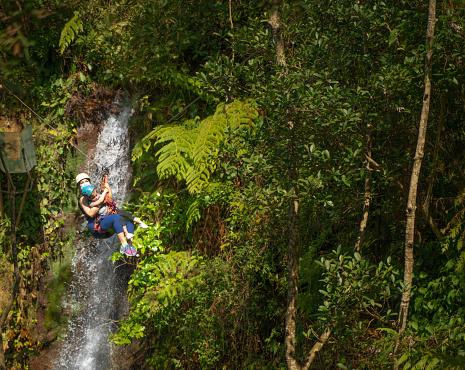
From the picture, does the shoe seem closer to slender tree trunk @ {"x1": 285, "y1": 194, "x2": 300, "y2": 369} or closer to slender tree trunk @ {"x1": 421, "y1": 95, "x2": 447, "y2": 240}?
slender tree trunk @ {"x1": 285, "y1": 194, "x2": 300, "y2": 369}

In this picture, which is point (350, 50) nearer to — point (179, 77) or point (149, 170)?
point (179, 77)

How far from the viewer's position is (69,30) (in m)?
8.00

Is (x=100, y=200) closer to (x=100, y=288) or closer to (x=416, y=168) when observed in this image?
(x=100, y=288)

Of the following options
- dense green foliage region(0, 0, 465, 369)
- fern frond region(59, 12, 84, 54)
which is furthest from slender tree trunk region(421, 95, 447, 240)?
fern frond region(59, 12, 84, 54)

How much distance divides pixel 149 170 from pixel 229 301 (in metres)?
2.98

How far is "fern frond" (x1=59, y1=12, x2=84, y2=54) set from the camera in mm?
7934

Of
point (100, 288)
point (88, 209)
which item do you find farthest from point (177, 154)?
point (100, 288)

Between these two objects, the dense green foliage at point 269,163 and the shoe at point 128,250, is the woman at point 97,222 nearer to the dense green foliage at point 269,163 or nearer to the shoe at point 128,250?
the shoe at point 128,250

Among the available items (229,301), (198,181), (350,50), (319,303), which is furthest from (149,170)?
(350,50)

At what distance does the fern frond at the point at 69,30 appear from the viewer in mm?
7934

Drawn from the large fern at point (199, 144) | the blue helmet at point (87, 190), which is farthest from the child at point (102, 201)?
the large fern at point (199, 144)

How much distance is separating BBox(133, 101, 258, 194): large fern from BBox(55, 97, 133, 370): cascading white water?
2.34 meters

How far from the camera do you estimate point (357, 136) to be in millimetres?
3857

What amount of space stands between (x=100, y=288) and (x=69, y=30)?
14.7ft
